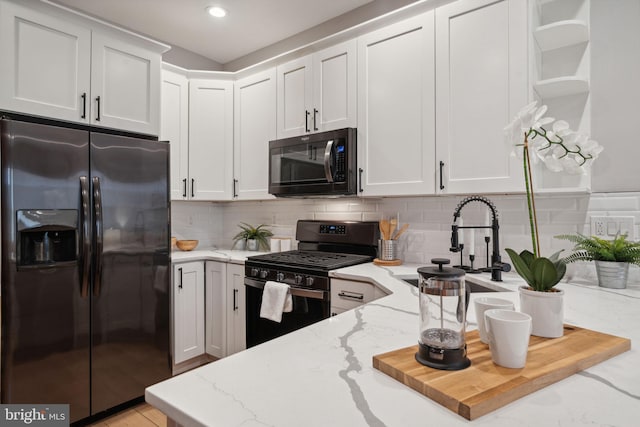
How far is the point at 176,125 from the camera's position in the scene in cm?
303

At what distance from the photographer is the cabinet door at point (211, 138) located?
10.3 feet

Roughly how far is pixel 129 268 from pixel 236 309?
0.83 meters

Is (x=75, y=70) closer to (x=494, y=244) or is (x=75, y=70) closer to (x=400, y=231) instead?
(x=400, y=231)

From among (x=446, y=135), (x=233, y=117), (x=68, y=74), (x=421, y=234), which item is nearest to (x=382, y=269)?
(x=421, y=234)

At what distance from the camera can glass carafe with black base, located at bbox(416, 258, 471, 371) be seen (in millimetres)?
769

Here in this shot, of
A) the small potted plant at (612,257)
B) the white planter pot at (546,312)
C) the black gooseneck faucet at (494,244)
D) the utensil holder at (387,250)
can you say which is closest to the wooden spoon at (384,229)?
the utensil holder at (387,250)

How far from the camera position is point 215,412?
638 mm

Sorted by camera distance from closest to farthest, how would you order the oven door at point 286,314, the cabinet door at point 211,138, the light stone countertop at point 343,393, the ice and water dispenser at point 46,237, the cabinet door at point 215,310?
the light stone countertop at point 343,393
the ice and water dispenser at point 46,237
the oven door at point 286,314
the cabinet door at point 215,310
the cabinet door at point 211,138

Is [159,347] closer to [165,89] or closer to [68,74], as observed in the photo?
[68,74]

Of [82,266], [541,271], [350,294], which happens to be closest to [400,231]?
[350,294]

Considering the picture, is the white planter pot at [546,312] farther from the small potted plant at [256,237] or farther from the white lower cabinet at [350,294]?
the small potted plant at [256,237]

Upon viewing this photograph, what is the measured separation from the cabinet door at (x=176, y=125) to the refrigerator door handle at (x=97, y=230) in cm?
90

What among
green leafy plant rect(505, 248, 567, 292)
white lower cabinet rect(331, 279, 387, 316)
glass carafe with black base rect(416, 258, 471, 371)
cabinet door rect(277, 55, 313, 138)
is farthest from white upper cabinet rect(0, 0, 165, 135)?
green leafy plant rect(505, 248, 567, 292)

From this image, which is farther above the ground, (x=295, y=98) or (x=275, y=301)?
(x=295, y=98)
